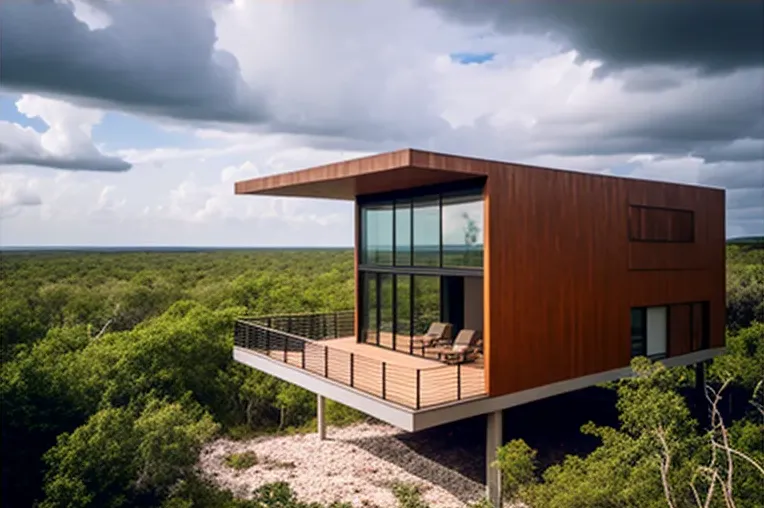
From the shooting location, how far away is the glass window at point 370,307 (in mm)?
14984

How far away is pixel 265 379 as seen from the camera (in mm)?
18469

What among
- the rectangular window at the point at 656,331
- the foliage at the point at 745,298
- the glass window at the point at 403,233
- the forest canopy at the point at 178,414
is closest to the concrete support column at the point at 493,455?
the forest canopy at the point at 178,414

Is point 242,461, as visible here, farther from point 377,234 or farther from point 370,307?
point 377,234

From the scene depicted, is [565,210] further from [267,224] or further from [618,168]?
[267,224]

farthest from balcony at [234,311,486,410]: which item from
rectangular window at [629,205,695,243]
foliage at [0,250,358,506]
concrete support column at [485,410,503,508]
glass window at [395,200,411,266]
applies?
rectangular window at [629,205,695,243]

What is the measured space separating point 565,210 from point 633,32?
12.4 feet

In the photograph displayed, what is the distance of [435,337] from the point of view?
13.1 meters

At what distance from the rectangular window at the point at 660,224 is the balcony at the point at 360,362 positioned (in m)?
5.67

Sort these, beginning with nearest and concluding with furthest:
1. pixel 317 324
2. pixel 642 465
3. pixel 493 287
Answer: pixel 642 465 < pixel 493 287 < pixel 317 324

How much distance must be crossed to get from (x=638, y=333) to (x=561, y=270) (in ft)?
12.8

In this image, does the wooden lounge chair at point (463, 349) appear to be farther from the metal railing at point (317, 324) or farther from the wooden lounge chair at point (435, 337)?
the metal railing at point (317, 324)

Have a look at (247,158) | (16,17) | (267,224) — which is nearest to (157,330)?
(247,158)

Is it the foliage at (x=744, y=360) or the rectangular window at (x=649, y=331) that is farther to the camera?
the foliage at (x=744, y=360)

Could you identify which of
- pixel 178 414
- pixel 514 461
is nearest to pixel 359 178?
pixel 514 461
